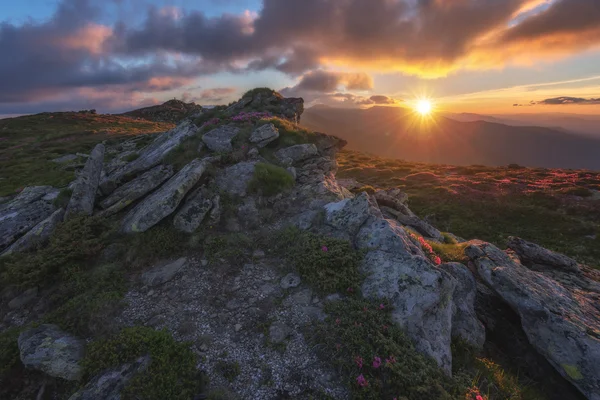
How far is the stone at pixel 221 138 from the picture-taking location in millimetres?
21312

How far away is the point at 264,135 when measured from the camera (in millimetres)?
22797

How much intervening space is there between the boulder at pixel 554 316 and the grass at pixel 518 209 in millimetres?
22676

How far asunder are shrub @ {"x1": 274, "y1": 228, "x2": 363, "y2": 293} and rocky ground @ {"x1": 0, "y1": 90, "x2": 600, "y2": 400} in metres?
0.06

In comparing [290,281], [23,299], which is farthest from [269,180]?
[23,299]

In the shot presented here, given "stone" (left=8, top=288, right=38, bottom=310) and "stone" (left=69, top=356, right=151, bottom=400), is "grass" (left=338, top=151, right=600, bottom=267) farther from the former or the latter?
"stone" (left=8, top=288, right=38, bottom=310)

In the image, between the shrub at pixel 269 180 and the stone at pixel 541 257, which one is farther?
the shrub at pixel 269 180

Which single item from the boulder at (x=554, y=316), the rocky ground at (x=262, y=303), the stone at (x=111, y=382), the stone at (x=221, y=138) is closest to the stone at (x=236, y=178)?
the rocky ground at (x=262, y=303)

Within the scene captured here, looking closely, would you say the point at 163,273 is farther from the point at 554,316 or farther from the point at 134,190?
the point at 554,316

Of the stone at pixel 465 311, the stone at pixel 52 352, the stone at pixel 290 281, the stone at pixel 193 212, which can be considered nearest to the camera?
the stone at pixel 52 352

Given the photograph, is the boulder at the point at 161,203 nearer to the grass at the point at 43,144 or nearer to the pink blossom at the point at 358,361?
the pink blossom at the point at 358,361

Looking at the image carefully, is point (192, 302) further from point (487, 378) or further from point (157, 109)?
point (157, 109)

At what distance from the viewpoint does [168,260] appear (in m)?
13.0

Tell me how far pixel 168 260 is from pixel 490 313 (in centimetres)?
1458

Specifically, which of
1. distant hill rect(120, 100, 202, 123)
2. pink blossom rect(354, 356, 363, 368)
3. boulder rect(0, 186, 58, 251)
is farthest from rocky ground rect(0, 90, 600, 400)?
distant hill rect(120, 100, 202, 123)
